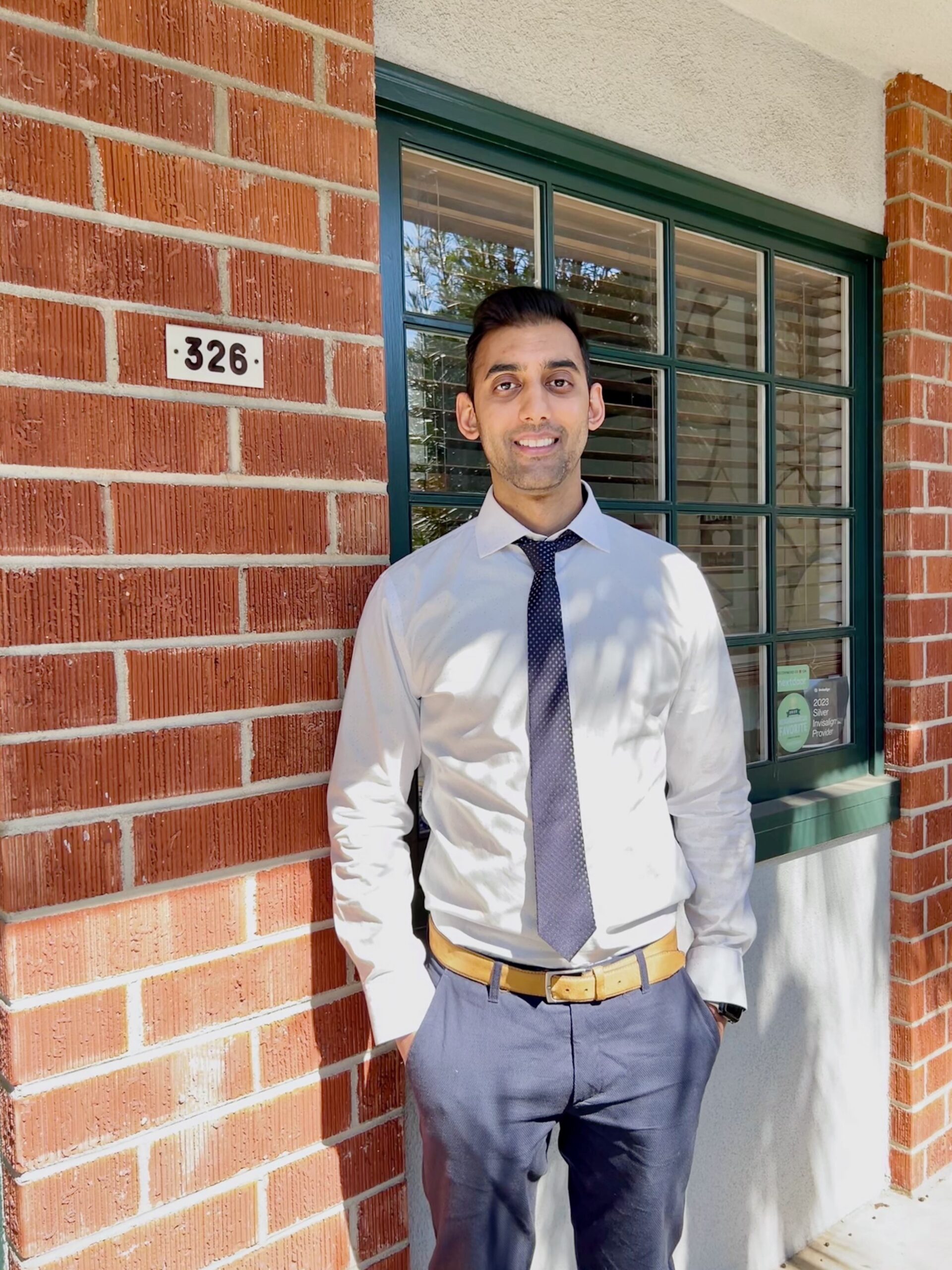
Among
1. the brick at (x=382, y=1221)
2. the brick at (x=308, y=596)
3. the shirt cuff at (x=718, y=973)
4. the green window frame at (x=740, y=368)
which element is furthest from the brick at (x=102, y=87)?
the brick at (x=382, y=1221)

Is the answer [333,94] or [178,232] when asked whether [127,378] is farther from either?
[333,94]

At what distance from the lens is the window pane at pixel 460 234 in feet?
7.01

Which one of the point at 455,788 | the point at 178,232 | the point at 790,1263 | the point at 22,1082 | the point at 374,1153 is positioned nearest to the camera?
the point at 22,1082

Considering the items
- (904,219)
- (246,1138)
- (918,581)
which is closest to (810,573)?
(918,581)

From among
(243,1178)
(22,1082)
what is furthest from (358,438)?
(243,1178)

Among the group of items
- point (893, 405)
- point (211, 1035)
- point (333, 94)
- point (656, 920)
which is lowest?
point (211, 1035)

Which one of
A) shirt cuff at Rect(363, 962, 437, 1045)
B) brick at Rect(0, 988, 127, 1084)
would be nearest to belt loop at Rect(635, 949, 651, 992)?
shirt cuff at Rect(363, 962, 437, 1045)

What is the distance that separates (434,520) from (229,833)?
0.89 metres

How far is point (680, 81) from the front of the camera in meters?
2.44

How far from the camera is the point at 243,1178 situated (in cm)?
164

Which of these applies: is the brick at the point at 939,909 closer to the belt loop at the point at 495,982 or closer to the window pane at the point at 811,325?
the window pane at the point at 811,325

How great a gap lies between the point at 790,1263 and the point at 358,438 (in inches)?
105

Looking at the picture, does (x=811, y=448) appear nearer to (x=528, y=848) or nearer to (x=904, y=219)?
(x=904, y=219)

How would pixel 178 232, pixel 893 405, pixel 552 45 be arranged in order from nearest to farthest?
pixel 178 232 → pixel 552 45 → pixel 893 405
